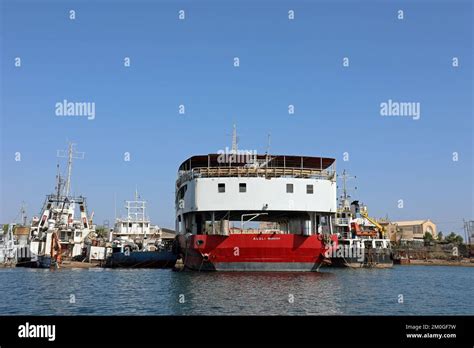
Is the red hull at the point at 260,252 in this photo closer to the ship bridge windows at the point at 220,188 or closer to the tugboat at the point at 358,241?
the ship bridge windows at the point at 220,188

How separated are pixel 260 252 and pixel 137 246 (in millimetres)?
31822

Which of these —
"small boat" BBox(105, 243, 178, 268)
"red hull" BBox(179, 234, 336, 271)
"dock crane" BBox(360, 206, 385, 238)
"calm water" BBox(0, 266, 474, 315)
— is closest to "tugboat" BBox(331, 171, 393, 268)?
"dock crane" BBox(360, 206, 385, 238)

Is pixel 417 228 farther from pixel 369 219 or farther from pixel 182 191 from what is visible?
pixel 182 191

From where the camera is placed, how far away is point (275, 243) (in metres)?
37.0

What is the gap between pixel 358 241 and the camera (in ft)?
236

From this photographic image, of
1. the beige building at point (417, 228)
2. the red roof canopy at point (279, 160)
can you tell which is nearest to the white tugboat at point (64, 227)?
the red roof canopy at point (279, 160)

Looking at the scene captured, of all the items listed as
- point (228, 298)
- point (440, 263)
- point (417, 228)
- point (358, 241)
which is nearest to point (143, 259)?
point (358, 241)

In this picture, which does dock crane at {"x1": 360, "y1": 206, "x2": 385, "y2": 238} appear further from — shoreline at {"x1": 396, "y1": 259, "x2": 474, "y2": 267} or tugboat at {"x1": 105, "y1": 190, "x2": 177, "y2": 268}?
tugboat at {"x1": 105, "y1": 190, "x2": 177, "y2": 268}

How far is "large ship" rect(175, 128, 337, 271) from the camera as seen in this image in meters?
37.1

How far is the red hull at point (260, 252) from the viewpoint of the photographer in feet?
121

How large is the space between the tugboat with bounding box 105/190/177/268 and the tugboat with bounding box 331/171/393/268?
23.9m
